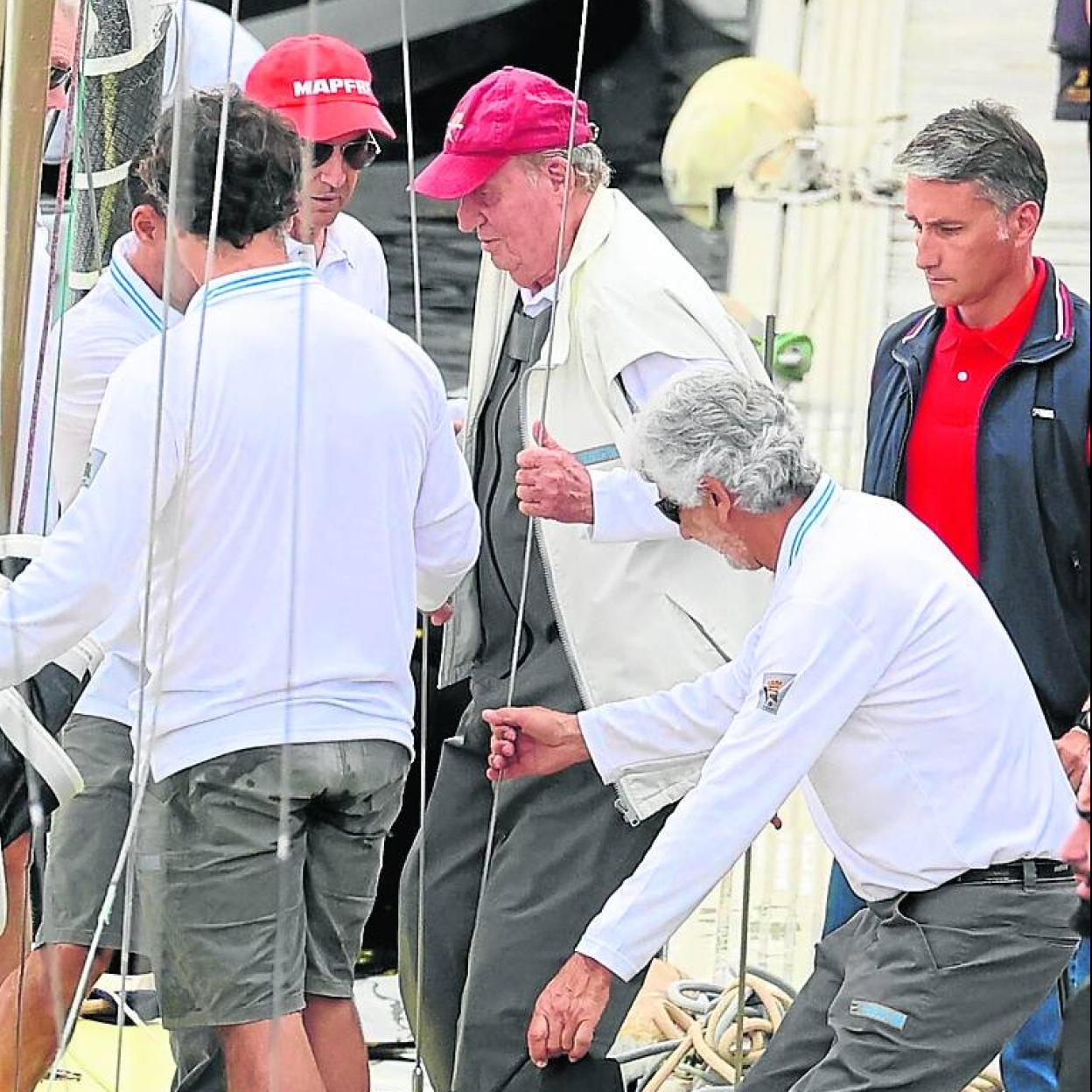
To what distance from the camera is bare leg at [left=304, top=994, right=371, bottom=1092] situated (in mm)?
3105

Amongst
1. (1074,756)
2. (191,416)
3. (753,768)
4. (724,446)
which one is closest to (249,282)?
(191,416)

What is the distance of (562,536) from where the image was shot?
3.25 m

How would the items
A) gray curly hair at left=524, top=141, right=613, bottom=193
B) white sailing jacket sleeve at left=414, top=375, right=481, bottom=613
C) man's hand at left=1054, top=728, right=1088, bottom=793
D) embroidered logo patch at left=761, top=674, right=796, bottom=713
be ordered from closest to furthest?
embroidered logo patch at left=761, top=674, right=796, bottom=713, white sailing jacket sleeve at left=414, top=375, right=481, bottom=613, man's hand at left=1054, top=728, right=1088, bottom=793, gray curly hair at left=524, top=141, right=613, bottom=193

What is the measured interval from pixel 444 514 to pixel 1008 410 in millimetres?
720

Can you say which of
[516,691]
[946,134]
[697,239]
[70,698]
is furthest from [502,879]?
[697,239]

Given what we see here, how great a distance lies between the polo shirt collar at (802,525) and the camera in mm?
2676

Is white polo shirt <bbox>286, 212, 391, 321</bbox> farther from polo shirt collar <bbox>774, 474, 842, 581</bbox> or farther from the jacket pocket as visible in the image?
polo shirt collar <bbox>774, 474, 842, 581</bbox>

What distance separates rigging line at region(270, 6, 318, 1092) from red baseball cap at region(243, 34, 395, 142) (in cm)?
73

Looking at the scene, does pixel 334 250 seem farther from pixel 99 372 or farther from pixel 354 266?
pixel 99 372

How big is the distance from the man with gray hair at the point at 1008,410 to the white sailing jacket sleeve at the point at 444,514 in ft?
1.98

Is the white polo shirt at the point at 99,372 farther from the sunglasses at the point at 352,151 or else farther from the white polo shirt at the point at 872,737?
the white polo shirt at the point at 872,737

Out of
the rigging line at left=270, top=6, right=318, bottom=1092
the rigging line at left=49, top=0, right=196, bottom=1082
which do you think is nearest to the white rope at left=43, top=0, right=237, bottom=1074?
the rigging line at left=49, top=0, right=196, bottom=1082

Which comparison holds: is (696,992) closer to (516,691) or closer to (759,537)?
(516,691)

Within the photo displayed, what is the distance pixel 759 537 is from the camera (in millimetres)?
2727
